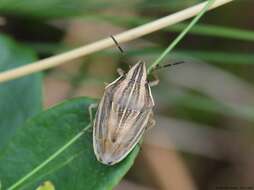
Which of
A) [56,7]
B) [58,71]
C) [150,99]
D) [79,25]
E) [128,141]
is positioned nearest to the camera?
[128,141]

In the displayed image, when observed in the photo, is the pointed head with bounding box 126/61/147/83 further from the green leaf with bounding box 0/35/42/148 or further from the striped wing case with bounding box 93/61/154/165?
the green leaf with bounding box 0/35/42/148

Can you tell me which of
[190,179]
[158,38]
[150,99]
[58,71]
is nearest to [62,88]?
[58,71]

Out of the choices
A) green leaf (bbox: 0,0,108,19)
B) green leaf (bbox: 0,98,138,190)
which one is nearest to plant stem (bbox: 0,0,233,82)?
green leaf (bbox: 0,98,138,190)

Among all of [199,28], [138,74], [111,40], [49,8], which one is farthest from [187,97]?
[111,40]

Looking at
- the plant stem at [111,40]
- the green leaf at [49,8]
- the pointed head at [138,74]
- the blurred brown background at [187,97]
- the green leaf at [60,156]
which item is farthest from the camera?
the blurred brown background at [187,97]

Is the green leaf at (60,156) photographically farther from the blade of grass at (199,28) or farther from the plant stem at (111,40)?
the blade of grass at (199,28)

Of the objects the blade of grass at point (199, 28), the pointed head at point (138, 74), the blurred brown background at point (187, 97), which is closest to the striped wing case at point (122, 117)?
the pointed head at point (138, 74)

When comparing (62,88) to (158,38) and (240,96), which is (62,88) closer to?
(158,38)
